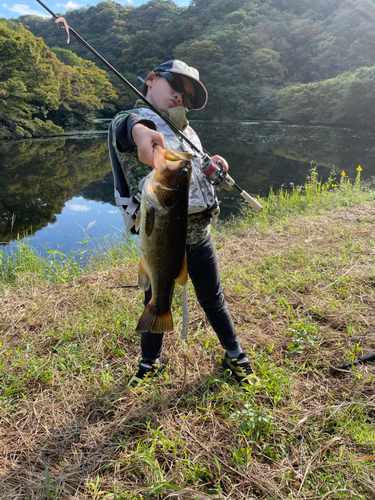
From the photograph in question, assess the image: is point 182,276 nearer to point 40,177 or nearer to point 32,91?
point 40,177

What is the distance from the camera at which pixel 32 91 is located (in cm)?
2719

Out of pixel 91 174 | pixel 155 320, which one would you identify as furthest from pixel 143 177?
pixel 91 174

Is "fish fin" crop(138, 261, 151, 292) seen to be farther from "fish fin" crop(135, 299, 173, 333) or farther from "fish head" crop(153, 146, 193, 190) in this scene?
"fish head" crop(153, 146, 193, 190)

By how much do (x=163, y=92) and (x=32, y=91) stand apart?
3173 centimetres

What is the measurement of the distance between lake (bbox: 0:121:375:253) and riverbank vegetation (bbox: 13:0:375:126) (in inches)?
520

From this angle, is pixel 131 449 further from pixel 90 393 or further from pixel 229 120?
pixel 229 120

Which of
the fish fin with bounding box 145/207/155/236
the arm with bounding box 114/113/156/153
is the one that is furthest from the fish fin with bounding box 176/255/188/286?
the arm with bounding box 114/113/156/153

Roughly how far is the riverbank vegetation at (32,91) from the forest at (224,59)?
0.11 meters

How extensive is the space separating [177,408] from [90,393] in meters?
0.64

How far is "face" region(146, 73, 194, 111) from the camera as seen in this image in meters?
1.95

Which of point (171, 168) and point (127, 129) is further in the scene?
point (127, 129)

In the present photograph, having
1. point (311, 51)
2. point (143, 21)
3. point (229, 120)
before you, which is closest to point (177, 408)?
point (229, 120)

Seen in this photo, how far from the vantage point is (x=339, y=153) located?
1969 centimetres

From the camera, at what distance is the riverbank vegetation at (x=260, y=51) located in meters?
39.2
